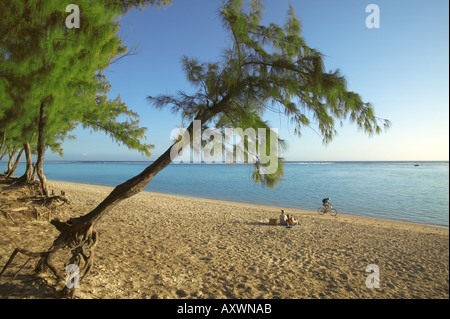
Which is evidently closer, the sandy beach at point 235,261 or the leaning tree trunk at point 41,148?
the sandy beach at point 235,261

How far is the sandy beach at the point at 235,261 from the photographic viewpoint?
14.0ft

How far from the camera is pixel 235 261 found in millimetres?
5875

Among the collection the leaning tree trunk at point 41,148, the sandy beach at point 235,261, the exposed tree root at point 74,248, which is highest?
the leaning tree trunk at point 41,148

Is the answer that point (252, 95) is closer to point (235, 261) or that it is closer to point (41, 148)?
point (235, 261)

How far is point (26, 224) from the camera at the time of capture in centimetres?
678

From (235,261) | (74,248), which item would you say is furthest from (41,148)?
(235,261)

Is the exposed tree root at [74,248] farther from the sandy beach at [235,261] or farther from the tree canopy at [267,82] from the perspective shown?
the tree canopy at [267,82]

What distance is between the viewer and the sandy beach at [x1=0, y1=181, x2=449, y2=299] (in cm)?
428

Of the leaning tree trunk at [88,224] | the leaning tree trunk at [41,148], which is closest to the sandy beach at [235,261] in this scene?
the leaning tree trunk at [88,224]

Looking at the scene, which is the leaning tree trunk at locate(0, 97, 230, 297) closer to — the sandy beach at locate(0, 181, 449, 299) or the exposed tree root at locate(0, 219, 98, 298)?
the exposed tree root at locate(0, 219, 98, 298)

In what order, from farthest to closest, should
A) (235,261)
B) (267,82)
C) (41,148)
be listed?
(41,148)
(235,261)
(267,82)

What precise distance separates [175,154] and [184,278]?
2376mm
